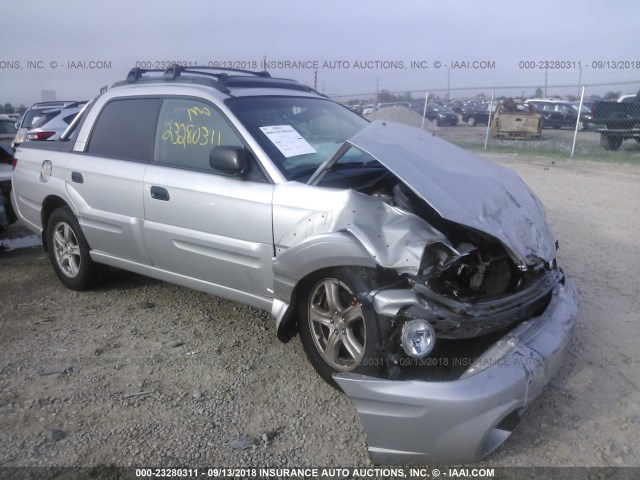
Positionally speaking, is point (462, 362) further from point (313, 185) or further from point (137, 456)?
point (137, 456)

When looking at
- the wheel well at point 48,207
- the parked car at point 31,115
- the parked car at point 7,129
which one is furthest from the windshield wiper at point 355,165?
the parked car at point 7,129

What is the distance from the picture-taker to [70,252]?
15.9ft

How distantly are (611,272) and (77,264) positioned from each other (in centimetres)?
478

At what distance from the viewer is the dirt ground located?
8.80 ft

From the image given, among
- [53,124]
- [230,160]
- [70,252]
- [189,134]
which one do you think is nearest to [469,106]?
[53,124]

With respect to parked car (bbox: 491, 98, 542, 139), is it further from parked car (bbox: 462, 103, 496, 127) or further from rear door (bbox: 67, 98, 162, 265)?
rear door (bbox: 67, 98, 162, 265)

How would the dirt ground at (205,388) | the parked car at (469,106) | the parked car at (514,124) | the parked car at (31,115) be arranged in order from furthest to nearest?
the parked car at (469,106)
the parked car at (514,124)
the parked car at (31,115)
the dirt ground at (205,388)

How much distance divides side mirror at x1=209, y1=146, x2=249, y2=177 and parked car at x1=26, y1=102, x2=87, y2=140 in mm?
8154

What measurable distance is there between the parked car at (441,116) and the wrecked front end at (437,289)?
74.7 ft

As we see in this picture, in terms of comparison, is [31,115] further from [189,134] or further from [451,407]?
[451,407]

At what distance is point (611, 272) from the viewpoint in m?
4.92

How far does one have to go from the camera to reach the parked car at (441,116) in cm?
2540

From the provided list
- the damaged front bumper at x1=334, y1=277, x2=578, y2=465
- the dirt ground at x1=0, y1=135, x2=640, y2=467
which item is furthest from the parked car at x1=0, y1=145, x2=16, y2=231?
the damaged front bumper at x1=334, y1=277, x2=578, y2=465

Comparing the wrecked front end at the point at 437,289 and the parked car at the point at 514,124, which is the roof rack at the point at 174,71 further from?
the parked car at the point at 514,124
